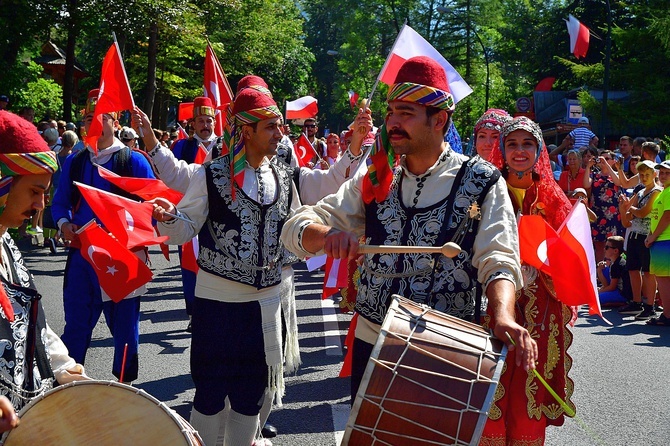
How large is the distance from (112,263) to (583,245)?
116 inches

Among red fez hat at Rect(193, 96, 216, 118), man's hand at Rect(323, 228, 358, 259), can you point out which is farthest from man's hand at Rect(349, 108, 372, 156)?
red fez hat at Rect(193, 96, 216, 118)

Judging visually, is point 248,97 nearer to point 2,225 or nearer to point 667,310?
point 2,225

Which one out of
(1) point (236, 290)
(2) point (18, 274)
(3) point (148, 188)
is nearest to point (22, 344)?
(2) point (18, 274)

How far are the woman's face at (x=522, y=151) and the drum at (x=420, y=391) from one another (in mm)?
2022

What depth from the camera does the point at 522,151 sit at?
4820mm

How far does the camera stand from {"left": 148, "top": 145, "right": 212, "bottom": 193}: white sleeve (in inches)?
226

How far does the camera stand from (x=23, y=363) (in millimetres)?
3084

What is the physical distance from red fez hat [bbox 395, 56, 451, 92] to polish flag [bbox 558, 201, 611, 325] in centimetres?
153

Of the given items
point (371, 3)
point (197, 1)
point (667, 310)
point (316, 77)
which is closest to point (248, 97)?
point (667, 310)

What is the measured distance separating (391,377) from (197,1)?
29.0 meters

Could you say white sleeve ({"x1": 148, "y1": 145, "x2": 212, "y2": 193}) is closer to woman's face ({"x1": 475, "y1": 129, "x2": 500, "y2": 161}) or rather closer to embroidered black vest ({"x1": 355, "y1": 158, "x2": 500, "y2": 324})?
woman's face ({"x1": 475, "y1": 129, "x2": 500, "y2": 161})

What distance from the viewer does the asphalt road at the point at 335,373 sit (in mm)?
6078

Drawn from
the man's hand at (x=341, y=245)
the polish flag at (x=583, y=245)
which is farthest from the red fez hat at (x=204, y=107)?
the man's hand at (x=341, y=245)

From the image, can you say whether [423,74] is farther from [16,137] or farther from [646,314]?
[646,314]
